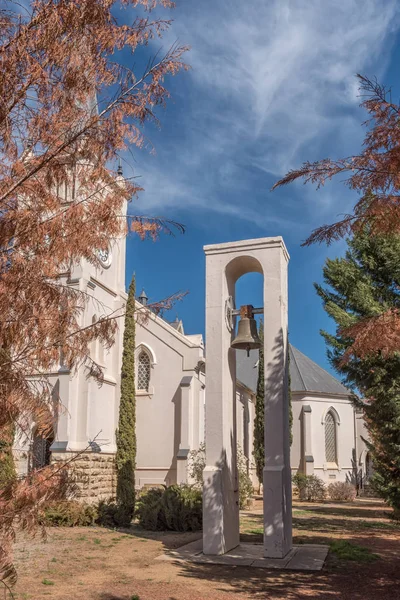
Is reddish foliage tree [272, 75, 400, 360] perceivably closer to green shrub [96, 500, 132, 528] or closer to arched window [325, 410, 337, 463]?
green shrub [96, 500, 132, 528]

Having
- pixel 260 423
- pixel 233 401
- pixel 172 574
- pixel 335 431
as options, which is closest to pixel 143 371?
pixel 260 423

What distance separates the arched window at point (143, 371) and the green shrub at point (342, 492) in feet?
38.5

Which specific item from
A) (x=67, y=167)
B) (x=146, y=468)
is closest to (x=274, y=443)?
(x=67, y=167)

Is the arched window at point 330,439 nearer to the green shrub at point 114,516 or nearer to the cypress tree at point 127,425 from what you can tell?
the cypress tree at point 127,425

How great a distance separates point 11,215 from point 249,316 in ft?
24.8

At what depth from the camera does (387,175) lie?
6.92 m

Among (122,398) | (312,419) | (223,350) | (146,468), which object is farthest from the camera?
(312,419)

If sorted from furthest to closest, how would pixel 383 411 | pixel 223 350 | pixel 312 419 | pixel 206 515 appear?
1. pixel 312 419
2. pixel 383 411
3. pixel 223 350
4. pixel 206 515

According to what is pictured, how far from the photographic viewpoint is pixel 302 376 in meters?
33.5

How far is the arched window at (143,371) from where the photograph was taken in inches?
971

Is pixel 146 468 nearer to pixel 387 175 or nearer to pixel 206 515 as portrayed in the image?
pixel 206 515

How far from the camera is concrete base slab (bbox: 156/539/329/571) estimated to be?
9.52 meters

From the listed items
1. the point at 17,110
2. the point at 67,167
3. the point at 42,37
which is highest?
the point at 42,37

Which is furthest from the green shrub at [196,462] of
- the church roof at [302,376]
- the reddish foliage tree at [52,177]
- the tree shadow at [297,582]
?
the reddish foliage tree at [52,177]
